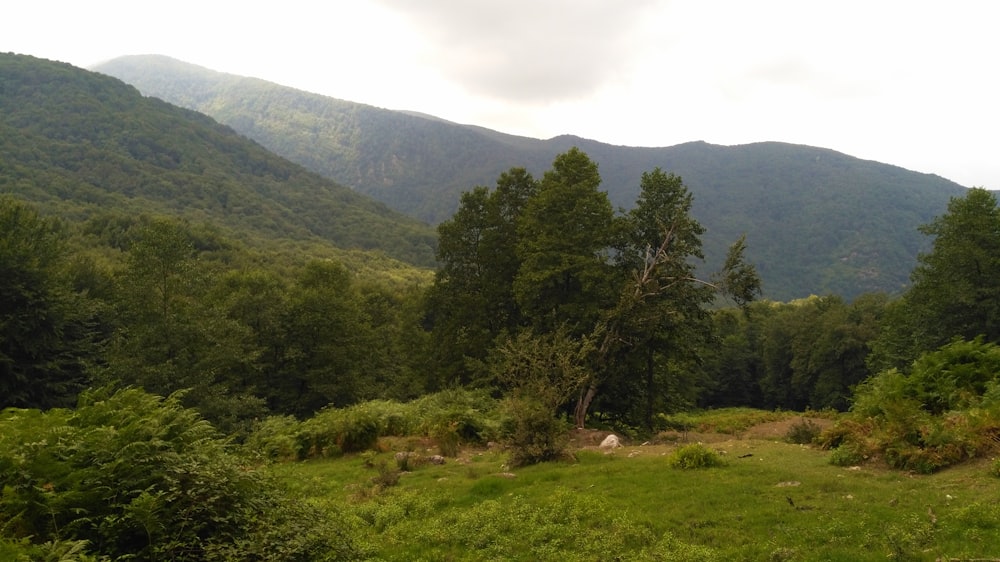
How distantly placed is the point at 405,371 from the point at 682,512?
35609mm

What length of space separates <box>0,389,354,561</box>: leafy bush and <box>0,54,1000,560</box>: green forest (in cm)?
3

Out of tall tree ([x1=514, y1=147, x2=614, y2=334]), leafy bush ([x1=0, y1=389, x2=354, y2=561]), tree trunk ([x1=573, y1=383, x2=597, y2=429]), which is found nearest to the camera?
leafy bush ([x1=0, y1=389, x2=354, y2=561])

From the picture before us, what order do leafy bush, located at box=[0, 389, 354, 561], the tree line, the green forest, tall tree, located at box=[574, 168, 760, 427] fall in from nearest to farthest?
leafy bush, located at box=[0, 389, 354, 561] < the green forest < tall tree, located at box=[574, 168, 760, 427] < the tree line

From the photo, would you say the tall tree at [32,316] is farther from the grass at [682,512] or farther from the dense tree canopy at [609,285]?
the grass at [682,512]

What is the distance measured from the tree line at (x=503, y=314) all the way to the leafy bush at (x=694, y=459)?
12.6ft

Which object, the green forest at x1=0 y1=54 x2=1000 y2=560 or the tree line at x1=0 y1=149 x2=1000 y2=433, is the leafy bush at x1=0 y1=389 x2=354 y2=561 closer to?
the green forest at x1=0 y1=54 x2=1000 y2=560

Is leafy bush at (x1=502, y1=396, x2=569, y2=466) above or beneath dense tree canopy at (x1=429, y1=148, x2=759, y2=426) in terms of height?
beneath

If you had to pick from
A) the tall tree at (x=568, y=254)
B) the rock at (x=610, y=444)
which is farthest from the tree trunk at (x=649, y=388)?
the rock at (x=610, y=444)

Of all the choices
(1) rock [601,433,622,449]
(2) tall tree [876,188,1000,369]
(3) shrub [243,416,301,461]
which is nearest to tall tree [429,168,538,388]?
(3) shrub [243,416,301,461]

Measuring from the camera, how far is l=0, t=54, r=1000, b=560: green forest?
302 inches

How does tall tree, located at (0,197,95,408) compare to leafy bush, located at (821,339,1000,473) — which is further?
tall tree, located at (0,197,95,408)

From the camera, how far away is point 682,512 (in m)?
10.7

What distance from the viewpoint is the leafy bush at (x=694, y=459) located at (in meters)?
13.7

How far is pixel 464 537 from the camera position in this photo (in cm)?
1054
